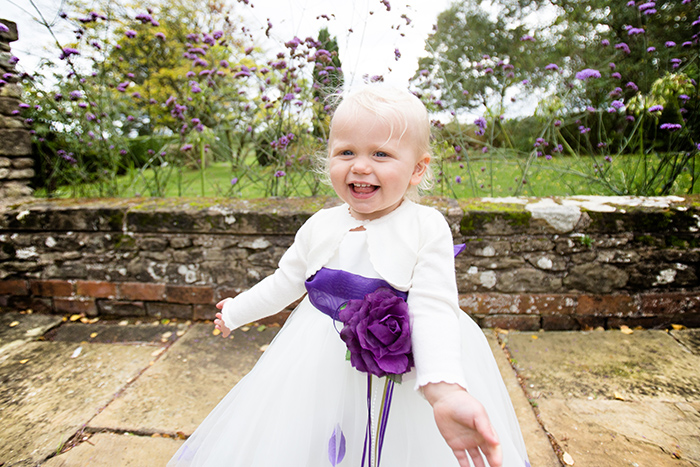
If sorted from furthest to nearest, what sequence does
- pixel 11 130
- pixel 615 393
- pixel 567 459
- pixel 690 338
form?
pixel 11 130 < pixel 690 338 < pixel 615 393 < pixel 567 459

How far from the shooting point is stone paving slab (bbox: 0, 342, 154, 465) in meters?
1.71

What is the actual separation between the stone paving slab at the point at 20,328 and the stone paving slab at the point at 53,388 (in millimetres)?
71

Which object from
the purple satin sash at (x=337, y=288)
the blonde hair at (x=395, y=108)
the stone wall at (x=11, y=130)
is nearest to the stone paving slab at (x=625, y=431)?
the purple satin sash at (x=337, y=288)

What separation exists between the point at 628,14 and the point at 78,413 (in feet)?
46.0

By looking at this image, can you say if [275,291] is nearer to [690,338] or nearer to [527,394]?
[527,394]

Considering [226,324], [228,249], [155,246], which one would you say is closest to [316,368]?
[226,324]

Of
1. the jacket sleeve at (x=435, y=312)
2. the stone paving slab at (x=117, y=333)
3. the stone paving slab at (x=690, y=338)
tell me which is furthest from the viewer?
the stone paving slab at (x=117, y=333)

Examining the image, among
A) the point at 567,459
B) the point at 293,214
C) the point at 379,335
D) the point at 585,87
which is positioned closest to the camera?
the point at 379,335

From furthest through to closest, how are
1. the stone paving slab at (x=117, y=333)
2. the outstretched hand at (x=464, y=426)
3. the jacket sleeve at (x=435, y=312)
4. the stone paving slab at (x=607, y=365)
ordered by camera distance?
the stone paving slab at (x=117, y=333)
the stone paving slab at (x=607, y=365)
the jacket sleeve at (x=435, y=312)
the outstretched hand at (x=464, y=426)

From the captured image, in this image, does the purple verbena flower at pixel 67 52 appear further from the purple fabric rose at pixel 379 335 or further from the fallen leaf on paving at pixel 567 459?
the fallen leaf on paving at pixel 567 459

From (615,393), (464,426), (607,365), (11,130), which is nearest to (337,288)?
(464,426)

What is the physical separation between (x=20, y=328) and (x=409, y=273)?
3.10 meters

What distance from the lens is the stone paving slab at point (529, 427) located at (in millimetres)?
1568

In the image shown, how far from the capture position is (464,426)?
0.80 metres
